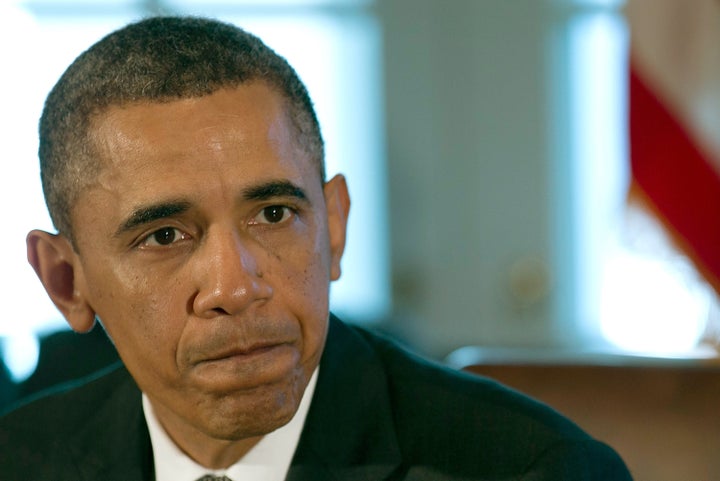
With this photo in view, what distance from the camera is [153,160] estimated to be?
1368 millimetres

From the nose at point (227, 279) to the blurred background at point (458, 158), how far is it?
3.61 meters

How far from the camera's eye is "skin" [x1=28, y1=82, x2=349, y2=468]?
1.36 meters

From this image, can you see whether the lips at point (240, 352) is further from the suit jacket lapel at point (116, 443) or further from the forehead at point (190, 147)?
the suit jacket lapel at point (116, 443)

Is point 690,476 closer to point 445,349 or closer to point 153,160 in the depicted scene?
point 153,160

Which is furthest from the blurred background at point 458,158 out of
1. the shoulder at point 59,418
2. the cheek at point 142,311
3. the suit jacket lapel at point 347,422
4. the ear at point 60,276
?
the cheek at point 142,311

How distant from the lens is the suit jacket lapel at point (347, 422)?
1.53m

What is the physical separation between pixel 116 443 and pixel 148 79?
63 centimetres

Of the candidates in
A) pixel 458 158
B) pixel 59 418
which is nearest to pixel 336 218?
pixel 59 418

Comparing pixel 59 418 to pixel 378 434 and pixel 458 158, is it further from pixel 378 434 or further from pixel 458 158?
pixel 458 158

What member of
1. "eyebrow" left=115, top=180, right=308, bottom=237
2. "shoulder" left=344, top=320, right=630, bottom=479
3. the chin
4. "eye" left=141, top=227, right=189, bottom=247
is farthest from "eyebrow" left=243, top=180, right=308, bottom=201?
"shoulder" left=344, top=320, right=630, bottom=479

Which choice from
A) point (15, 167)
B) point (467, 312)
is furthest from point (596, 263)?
point (15, 167)

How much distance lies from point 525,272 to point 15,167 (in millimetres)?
2431

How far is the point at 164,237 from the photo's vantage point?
55.6 inches

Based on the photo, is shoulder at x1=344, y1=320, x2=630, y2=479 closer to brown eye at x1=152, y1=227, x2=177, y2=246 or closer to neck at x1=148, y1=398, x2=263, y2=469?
neck at x1=148, y1=398, x2=263, y2=469
